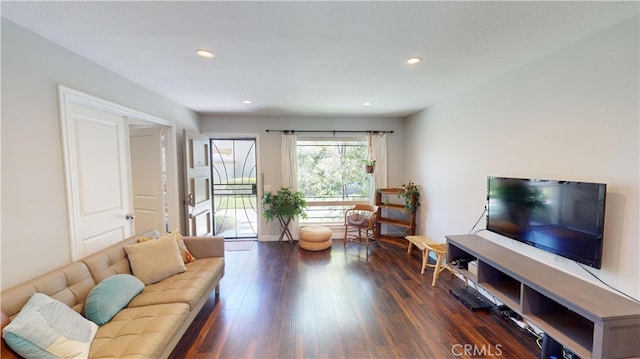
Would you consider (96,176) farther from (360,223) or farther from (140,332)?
(360,223)

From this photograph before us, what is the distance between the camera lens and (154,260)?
2223mm

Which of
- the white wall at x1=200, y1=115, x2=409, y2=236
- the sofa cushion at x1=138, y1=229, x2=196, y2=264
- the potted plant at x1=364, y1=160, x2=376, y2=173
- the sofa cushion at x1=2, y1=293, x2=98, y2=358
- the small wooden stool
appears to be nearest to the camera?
the sofa cushion at x1=2, y1=293, x2=98, y2=358

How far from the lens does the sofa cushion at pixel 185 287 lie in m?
1.91

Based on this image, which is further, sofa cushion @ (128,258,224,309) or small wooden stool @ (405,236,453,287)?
small wooden stool @ (405,236,453,287)

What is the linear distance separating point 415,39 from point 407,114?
9.46 feet

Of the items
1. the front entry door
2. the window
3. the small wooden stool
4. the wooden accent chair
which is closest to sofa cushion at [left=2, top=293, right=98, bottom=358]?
the small wooden stool

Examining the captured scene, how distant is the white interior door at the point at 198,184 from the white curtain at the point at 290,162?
1333mm

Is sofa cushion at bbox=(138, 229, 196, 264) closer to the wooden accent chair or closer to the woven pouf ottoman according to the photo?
the woven pouf ottoman

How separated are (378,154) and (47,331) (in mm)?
A: 4472

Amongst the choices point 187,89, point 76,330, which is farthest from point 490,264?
point 187,89

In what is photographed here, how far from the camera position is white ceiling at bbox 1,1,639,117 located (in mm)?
1410

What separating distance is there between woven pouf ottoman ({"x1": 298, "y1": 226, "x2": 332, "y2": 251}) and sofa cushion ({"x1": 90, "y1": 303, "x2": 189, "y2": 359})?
247cm

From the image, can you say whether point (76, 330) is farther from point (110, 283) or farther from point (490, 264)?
point (490, 264)

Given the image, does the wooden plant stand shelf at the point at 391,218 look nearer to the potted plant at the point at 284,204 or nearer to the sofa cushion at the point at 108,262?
the potted plant at the point at 284,204
